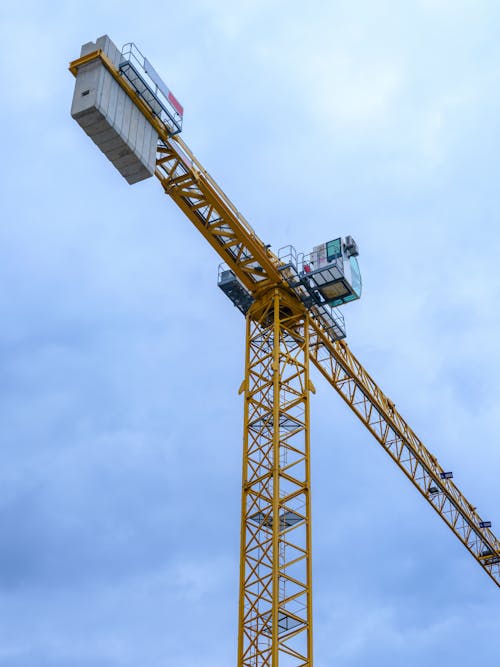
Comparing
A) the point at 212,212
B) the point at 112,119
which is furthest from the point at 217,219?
the point at 112,119

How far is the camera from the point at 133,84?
31.1m

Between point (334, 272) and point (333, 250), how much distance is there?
1.14m

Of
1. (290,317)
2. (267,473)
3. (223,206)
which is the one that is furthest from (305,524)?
(223,206)

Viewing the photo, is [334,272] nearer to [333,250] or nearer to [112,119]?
[333,250]

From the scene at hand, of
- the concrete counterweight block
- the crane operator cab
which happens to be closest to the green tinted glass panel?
the crane operator cab

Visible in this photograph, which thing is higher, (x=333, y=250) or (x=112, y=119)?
(x=333, y=250)

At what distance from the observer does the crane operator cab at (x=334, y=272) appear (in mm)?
36656

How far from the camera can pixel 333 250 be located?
37375mm

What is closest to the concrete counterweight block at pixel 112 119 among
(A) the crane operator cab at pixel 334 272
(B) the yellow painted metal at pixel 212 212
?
(B) the yellow painted metal at pixel 212 212

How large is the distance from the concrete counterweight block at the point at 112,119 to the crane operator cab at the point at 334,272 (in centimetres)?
836

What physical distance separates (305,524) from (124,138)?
1440cm

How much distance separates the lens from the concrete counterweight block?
2966cm

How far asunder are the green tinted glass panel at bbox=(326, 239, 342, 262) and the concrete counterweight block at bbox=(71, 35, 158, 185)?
8.89 m

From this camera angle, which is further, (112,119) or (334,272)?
(334,272)
